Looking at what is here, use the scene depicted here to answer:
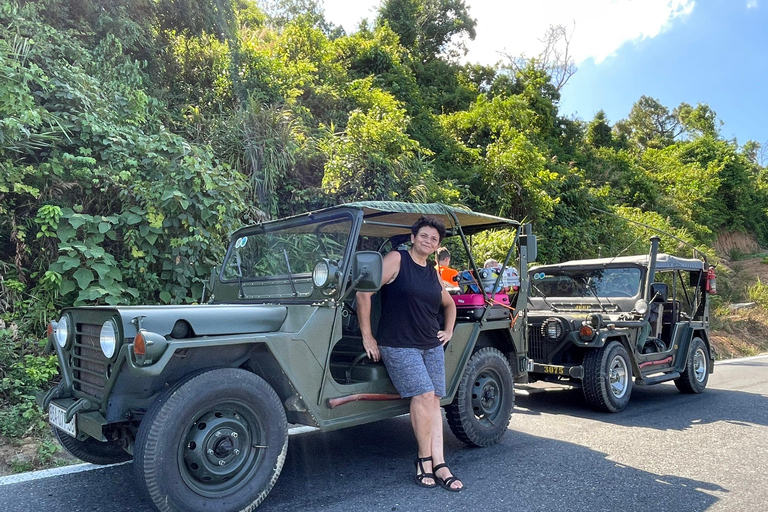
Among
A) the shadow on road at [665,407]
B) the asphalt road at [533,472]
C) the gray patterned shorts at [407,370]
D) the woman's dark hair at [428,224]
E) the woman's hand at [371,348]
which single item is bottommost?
the shadow on road at [665,407]

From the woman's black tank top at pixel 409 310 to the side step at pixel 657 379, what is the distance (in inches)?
165

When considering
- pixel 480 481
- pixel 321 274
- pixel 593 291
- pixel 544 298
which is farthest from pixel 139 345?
pixel 593 291

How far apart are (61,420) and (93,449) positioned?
22.3 inches

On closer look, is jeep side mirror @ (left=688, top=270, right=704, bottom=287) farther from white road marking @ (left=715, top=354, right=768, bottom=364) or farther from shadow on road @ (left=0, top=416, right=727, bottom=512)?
shadow on road @ (left=0, top=416, right=727, bottom=512)

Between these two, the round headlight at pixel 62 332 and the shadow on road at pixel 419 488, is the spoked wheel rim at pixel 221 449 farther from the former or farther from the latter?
the round headlight at pixel 62 332

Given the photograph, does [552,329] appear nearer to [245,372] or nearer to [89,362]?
[245,372]

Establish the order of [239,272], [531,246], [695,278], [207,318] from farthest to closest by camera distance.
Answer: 1. [695,278]
2. [531,246]
3. [239,272]
4. [207,318]

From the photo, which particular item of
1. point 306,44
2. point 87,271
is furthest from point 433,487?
point 306,44

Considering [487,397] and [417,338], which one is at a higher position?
[417,338]

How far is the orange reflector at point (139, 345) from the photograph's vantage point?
2793mm

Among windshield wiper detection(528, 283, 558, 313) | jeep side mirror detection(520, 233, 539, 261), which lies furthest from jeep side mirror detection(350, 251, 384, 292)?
windshield wiper detection(528, 283, 558, 313)

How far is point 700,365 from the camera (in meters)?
8.02

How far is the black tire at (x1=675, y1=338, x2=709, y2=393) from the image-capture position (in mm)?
7676

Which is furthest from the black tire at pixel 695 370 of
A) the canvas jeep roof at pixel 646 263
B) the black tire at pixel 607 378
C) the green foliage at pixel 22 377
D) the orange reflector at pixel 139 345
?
the green foliage at pixel 22 377
